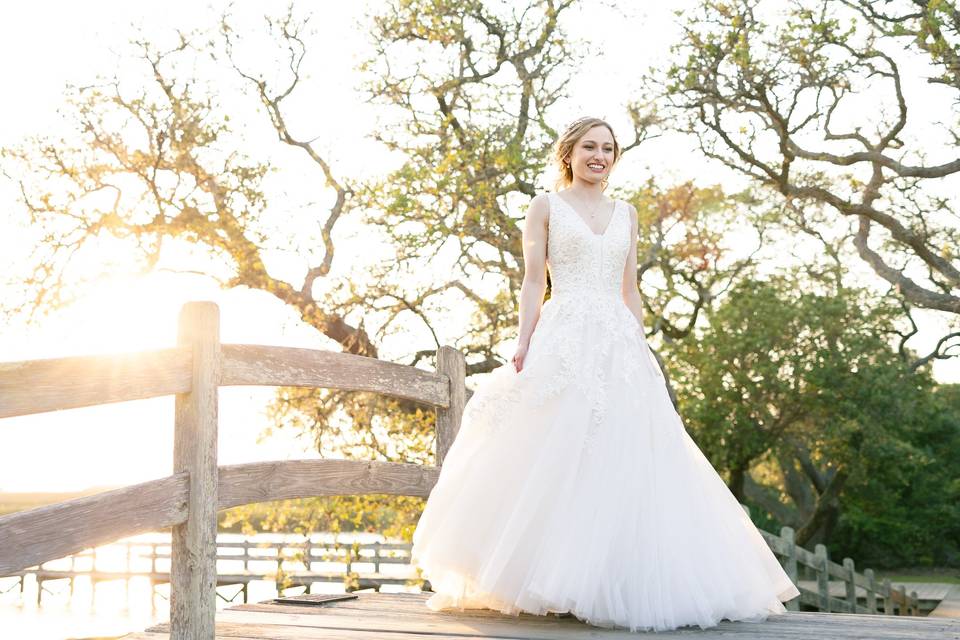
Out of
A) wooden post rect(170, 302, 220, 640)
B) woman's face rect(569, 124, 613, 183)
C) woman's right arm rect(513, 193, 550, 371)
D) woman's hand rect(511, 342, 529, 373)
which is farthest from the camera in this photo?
woman's face rect(569, 124, 613, 183)

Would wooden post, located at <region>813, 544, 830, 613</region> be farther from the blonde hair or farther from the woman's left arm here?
the blonde hair

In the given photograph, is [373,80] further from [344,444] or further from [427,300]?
[344,444]

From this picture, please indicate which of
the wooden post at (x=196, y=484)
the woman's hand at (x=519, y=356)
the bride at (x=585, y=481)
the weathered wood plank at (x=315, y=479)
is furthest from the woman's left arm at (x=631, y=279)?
the wooden post at (x=196, y=484)

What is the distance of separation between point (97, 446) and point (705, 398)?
69.8 feet

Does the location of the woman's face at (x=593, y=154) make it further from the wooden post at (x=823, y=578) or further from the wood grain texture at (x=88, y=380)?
the wooden post at (x=823, y=578)

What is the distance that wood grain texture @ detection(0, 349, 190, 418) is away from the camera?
3.01 metres

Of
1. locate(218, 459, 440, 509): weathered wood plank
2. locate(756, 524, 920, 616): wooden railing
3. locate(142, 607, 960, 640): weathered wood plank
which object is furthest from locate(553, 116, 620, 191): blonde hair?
locate(756, 524, 920, 616): wooden railing

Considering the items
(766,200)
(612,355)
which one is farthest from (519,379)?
(766,200)

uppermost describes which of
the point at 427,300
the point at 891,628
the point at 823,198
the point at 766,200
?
the point at 766,200

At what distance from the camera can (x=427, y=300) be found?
1330cm

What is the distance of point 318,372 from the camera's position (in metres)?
4.58

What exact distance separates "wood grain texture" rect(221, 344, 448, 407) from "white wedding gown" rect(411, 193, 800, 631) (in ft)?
2.05

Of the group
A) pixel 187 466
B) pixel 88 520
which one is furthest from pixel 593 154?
pixel 88 520

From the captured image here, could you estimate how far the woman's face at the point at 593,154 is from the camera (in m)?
4.90
